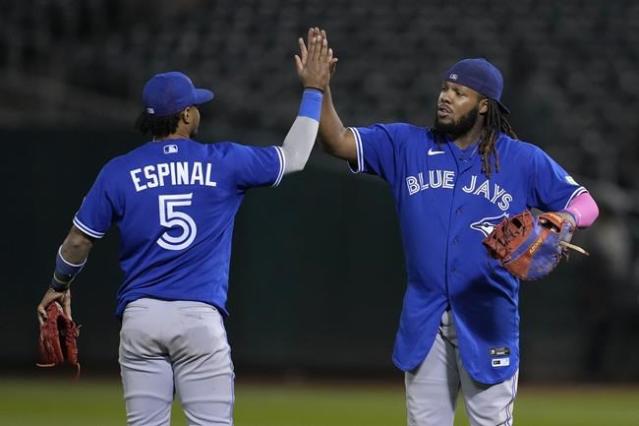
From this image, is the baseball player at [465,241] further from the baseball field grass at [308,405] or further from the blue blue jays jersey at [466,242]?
the baseball field grass at [308,405]

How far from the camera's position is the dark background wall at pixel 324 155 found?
45.6 feet

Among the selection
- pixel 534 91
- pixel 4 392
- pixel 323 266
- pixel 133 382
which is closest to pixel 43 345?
pixel 133 382

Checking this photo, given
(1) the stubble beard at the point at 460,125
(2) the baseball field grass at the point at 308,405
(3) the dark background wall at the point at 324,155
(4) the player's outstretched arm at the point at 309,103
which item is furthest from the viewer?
(3) the dark background wall at the point at 324,155

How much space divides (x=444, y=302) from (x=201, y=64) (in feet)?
40.3

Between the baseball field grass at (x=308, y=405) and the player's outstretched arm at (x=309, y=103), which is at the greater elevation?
the player's outstretched arm at (x=309, y=103)

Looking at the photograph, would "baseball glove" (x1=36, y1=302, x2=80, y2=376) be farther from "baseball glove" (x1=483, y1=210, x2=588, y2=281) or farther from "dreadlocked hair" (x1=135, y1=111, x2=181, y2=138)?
"baseball glove" (x1=483, y1=210, x2=588, y2=281)

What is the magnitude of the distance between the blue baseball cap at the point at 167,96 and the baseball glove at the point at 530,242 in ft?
4.89

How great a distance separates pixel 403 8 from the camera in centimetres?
1870

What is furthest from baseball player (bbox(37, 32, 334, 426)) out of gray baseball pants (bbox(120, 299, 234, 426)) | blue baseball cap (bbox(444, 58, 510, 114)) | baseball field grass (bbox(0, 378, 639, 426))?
baseball field grass (bbox(0, 378, 639, 426))

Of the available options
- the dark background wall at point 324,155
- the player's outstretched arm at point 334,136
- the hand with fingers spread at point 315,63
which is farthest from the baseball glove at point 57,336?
the dark background wall at point 324,155

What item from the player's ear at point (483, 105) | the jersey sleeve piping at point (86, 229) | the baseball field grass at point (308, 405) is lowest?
the baseball field grass at point (308, 405)

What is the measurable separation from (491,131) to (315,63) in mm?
884

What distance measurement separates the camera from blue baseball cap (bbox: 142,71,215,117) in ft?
19.7

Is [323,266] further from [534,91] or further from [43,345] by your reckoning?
[43,345]
